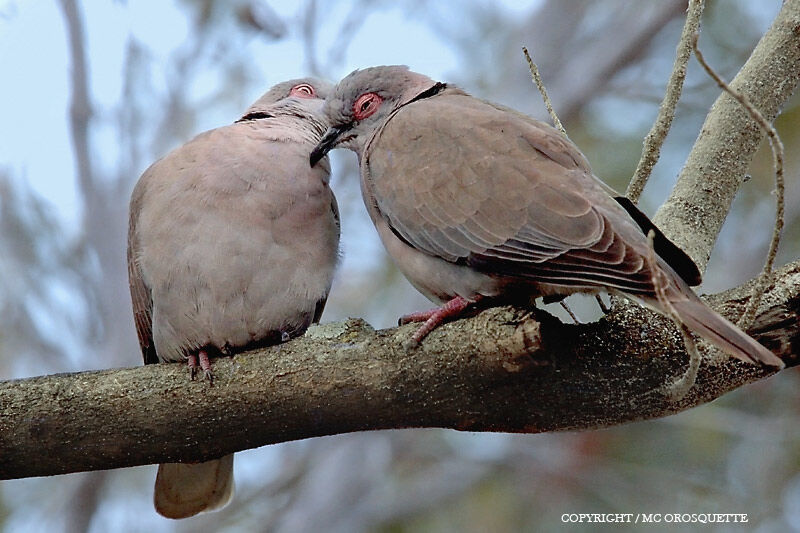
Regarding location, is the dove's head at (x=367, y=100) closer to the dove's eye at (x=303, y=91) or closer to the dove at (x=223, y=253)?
the dove at (x=223, y=253)

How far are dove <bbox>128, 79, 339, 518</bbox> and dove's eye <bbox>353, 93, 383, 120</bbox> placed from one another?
0.27 meters

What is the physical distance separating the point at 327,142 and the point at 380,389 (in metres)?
1.39

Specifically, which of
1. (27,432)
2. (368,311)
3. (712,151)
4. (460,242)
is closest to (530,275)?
(460,242)

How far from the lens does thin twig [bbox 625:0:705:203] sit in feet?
9.62

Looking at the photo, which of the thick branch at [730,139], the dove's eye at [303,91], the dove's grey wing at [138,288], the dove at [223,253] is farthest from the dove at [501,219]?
the dove's grey wing at [138,288]

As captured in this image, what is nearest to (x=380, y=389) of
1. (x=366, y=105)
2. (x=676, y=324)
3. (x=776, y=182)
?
(x=676, y=324)

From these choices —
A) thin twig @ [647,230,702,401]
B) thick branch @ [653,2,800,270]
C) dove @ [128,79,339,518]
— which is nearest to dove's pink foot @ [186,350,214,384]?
dove @ [128,79,339,518]

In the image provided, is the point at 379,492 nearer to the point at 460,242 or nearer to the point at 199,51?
the point at 199,51

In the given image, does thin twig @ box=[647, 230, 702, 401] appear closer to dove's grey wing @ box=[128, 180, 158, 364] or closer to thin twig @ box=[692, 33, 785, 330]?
thin twig @ box=[692, 33, 785, 330]

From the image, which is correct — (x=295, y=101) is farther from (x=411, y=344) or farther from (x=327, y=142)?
(x=411, y=344)

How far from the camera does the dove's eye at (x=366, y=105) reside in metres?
3.89

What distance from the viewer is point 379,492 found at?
298 inches

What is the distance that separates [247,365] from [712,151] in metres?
1.87

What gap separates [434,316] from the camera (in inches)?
109
